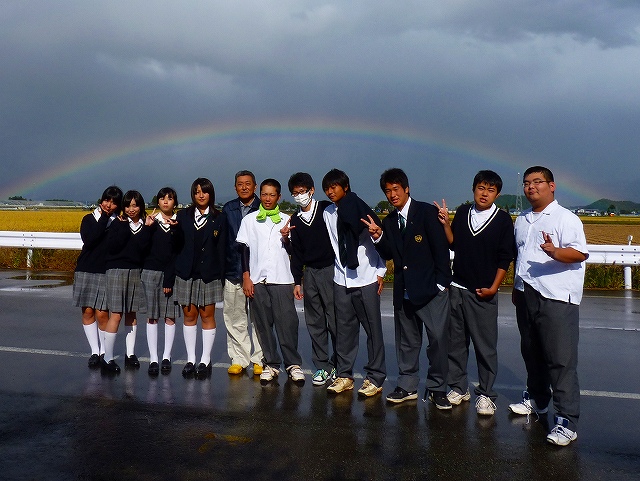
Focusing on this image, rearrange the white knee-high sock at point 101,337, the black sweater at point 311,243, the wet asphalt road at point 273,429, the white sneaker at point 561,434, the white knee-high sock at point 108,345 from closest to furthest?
1. the wet asphalt road at point 273,429
2. the white sneaker at point 561,434
3. the black sweater at point 311,243
4. the white knee-high sock at point 108,345
5. the white knee-high sock at point 101,337

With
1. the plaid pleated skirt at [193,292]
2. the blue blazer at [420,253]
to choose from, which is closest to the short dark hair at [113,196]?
the plaid pleated skirt at [193,292]

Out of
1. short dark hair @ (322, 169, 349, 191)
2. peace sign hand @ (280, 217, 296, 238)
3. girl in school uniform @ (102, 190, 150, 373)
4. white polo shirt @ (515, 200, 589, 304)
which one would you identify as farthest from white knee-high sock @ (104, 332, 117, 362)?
white polo shirt @ (515, 200, 589, 304)

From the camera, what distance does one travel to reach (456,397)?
521cm

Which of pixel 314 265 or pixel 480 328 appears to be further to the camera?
pixel 314 265

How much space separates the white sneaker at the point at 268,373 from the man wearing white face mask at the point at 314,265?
0.42m

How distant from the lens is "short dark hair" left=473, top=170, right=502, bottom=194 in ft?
16.2

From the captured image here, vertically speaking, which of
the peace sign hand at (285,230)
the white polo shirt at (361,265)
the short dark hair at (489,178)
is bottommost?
the white polo shirt at (361,265)

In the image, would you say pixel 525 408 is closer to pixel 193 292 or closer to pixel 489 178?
pixel 489 178

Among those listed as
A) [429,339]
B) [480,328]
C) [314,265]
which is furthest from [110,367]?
[480,328]

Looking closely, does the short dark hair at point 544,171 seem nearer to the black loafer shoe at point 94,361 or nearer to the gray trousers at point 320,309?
the gray trousers at point 320,309

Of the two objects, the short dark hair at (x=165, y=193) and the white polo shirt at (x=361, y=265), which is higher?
the short dark hair at (x=165, y=193)

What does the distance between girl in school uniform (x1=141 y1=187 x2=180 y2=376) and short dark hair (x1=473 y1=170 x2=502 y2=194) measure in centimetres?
287

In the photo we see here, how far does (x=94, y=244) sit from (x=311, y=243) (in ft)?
7.37

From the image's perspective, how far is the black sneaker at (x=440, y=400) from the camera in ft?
16.5
